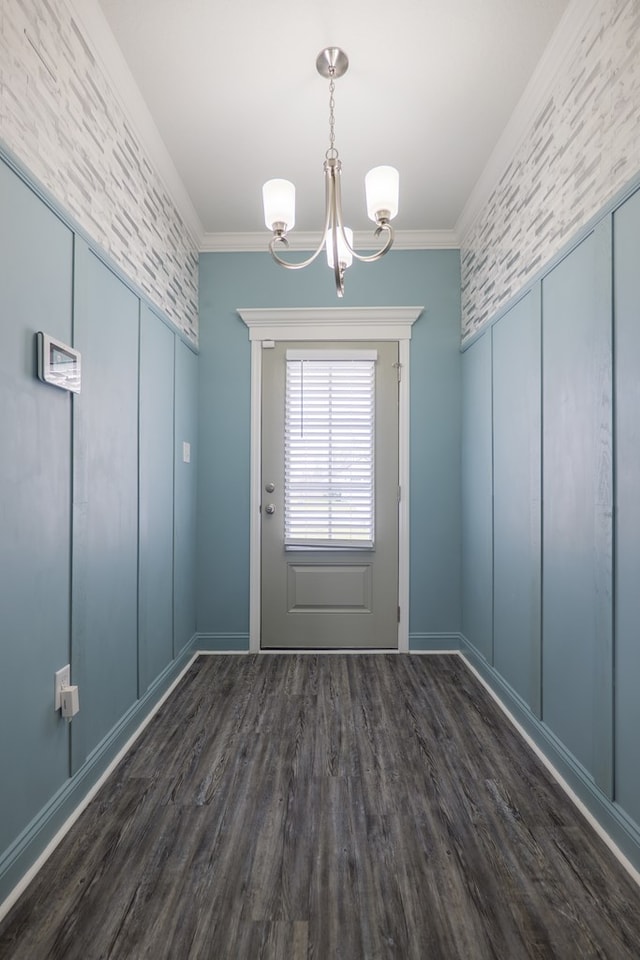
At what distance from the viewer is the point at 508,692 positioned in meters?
2.43

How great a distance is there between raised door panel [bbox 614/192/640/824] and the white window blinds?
1.84m

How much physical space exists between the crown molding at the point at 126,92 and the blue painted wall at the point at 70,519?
0.71 meters

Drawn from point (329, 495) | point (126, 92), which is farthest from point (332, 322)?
point (126, 92)

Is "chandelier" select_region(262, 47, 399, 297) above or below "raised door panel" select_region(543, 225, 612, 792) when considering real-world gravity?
above

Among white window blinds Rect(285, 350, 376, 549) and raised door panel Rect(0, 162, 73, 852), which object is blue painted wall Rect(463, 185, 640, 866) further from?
raised door panel Rect(0, 162, 73, 852)

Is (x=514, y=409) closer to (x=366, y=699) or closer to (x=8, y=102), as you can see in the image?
(x=366, y=699)

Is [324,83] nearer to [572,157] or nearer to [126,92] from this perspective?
[126,92]

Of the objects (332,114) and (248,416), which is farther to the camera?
(248,416)

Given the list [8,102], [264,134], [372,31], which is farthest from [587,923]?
[264,134]

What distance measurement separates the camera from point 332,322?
330 centimetres

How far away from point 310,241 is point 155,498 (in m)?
2.02

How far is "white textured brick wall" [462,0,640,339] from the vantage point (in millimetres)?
1507

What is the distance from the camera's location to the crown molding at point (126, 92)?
5.56 ft

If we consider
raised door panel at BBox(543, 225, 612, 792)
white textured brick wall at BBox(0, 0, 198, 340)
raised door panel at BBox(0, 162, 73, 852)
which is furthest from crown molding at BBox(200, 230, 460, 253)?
raised door panel at BBox(0, 162, 73, 852)
